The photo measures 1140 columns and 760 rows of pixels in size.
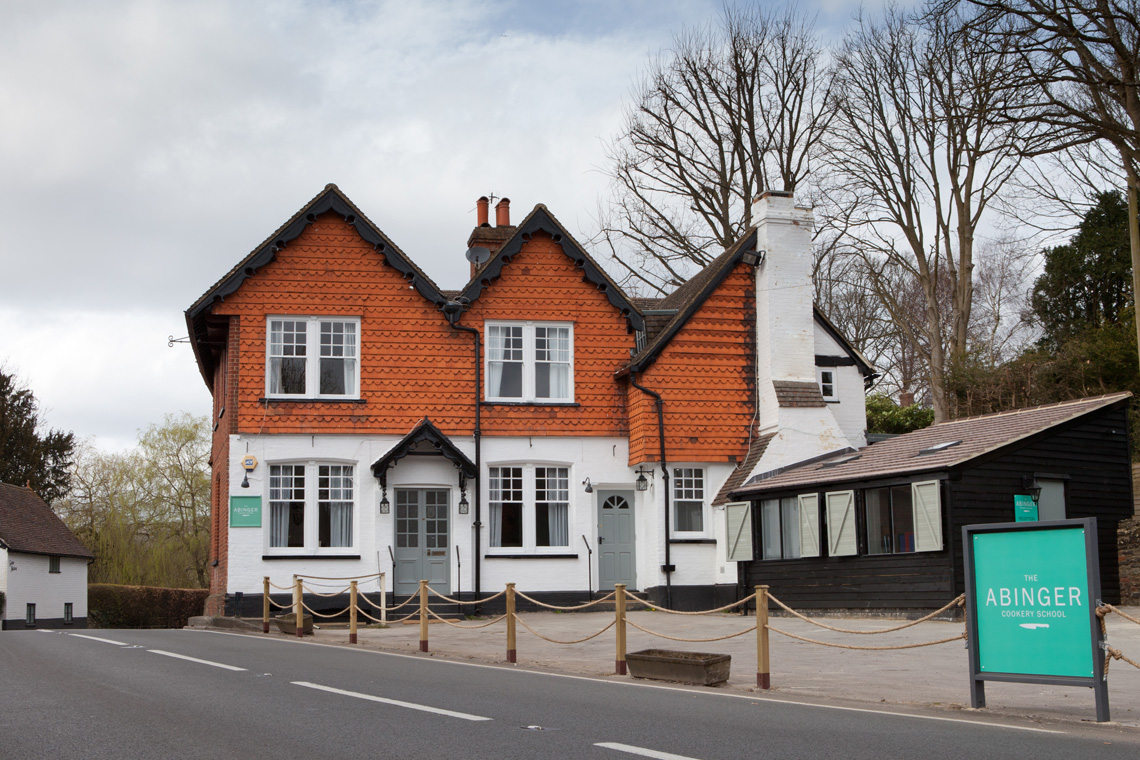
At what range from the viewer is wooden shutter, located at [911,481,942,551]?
19.7m

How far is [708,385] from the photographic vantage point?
25703 millimetres

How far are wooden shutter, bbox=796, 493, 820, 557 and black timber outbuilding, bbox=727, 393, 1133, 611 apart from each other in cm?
2

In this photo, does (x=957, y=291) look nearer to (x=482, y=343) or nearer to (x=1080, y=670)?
(x=482, y=343)

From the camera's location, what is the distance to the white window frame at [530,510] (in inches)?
991

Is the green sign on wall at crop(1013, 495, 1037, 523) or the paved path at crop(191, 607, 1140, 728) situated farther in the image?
the green sign on wall at crop(1013, 495, 1037, 523)

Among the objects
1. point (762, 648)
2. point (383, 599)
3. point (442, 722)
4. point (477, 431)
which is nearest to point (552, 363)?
point (477, 431)

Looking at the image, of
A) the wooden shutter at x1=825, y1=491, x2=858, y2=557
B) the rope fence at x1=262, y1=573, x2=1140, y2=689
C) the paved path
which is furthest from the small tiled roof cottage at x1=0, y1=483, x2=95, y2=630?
the wooden shutter at x1=825, y1=491, x2=858, y2=557

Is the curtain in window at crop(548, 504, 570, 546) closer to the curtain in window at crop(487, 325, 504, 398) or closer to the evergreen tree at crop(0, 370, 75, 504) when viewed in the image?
the curtain in window at crop(487, 325, 504, 398)

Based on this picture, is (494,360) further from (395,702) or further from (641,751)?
(641,751)

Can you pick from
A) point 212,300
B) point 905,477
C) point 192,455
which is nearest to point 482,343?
point 212,300

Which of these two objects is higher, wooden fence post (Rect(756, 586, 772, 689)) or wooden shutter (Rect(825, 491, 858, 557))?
wooden shutter (Rect(825, 491, 858, 557))

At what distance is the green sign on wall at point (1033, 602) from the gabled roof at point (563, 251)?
1671 centimetres

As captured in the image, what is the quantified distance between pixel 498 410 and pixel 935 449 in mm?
9092

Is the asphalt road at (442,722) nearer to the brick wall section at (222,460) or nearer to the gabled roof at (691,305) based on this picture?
the brick wall section at (222,460)
